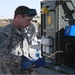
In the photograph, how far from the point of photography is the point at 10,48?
11.2ft

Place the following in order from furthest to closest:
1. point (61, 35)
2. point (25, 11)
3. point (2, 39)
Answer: point (61, 35)
point (25, 11)
point (2, 39)

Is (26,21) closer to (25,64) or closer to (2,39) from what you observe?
(2,39)

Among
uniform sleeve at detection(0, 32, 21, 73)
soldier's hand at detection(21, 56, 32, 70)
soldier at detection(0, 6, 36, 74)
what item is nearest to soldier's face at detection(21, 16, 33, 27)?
soldier at detection(0, 6, 36, 74)

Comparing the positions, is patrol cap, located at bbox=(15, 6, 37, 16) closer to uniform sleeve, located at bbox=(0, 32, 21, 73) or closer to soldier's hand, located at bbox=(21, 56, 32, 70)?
uniform sleeve, located at bbox=(0, 32, 21, 73)

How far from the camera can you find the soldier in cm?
328

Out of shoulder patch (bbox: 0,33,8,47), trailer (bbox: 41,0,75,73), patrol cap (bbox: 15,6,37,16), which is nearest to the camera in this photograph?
shoulder patch (bbox: 0,33,8,47)

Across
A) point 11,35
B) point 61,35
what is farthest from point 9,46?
point 61,35

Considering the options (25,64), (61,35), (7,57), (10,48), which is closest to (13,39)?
(10,48)

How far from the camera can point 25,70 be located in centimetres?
351

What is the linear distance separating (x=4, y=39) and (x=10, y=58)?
269 millimetres

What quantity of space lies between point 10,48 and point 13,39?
0.12 metres

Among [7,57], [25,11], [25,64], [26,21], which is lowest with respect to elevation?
[25,64]

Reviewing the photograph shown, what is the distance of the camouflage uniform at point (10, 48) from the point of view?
3263mm

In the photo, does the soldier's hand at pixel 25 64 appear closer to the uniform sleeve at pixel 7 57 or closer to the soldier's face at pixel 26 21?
the uniform sleeve at pixel 7 57
